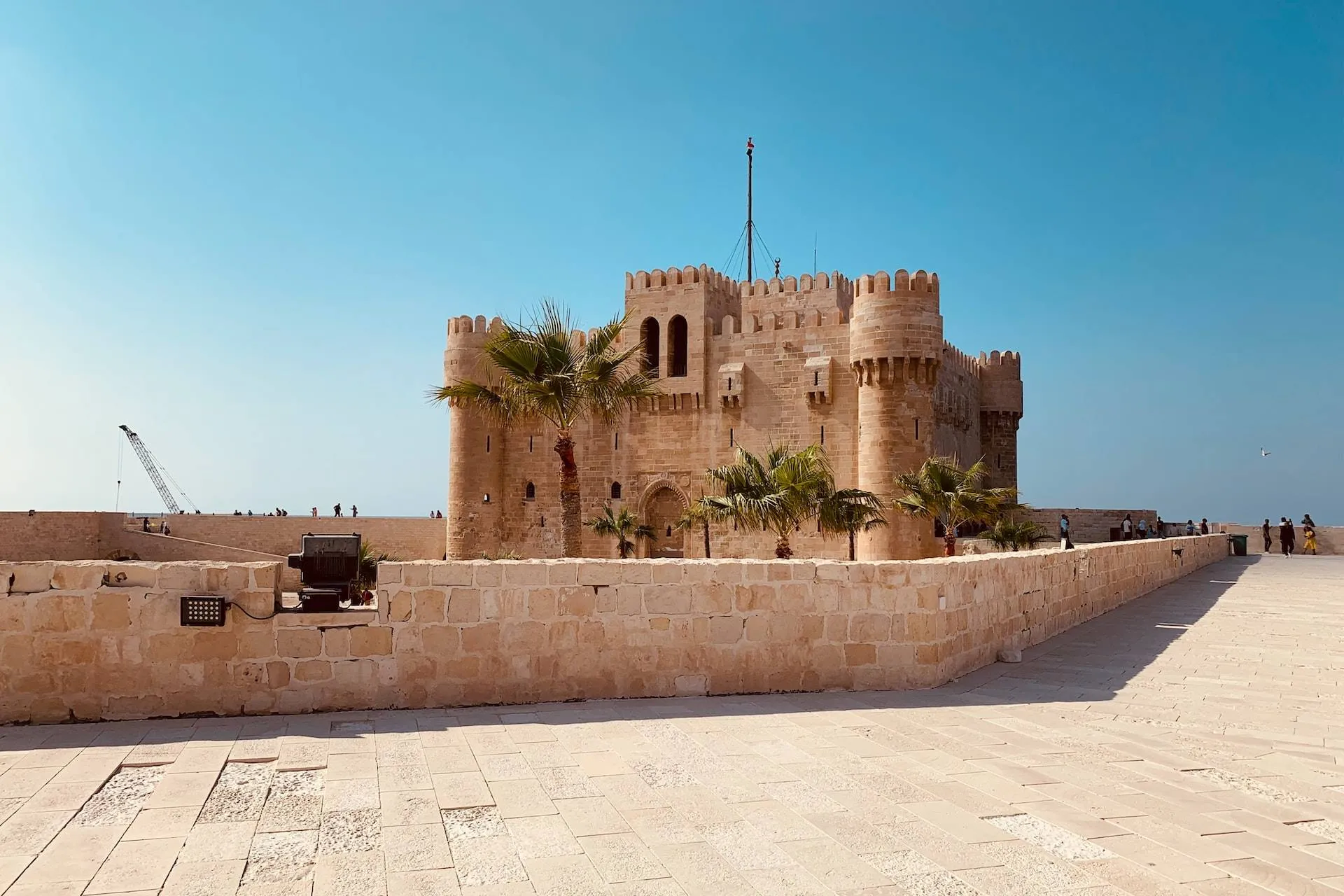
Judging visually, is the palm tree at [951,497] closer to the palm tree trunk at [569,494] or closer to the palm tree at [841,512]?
the palm tree at [841,512]

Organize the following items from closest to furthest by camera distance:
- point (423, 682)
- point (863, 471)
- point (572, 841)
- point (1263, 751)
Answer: point (572, 841) < point (1263, 751) < point (423, 682) < point (863, 471)

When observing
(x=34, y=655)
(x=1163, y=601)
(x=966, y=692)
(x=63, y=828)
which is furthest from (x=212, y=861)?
(x=1163, y=601)

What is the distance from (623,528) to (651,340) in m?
6.26

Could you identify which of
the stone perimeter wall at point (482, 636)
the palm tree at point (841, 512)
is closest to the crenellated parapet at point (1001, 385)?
the palm tree at point (841, 512)

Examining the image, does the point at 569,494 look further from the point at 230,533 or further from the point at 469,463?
the point at 230,533

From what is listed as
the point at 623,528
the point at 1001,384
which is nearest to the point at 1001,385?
the point at 1001,384

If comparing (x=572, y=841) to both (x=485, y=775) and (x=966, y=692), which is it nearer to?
(x=485, y=775)

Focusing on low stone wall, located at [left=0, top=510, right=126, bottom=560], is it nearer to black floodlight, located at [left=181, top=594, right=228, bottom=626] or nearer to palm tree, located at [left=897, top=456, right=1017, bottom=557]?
palm tree, located at [left=897, top=456, right=1017, bottom=557]

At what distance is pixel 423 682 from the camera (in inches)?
230

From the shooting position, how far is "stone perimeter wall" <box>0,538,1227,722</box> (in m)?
5.45

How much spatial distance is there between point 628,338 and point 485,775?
81.7 feet

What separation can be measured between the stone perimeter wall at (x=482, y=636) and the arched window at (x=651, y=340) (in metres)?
22.0

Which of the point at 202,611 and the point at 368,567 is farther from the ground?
the point at 202,611

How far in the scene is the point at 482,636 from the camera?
A: 5.96 m
